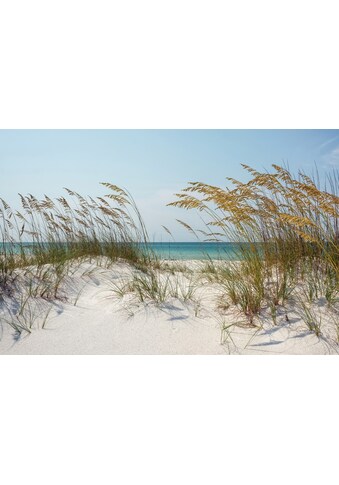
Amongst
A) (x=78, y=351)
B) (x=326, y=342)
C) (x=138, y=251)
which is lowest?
(x=326, y=342)

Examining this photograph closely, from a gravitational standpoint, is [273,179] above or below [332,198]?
above

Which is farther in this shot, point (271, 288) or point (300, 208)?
point (300, 208)

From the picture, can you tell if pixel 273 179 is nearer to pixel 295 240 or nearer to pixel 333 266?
pixel 295 240

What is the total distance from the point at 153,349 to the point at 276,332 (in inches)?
29.2

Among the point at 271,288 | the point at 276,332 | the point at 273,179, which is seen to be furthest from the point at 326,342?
the point at 273,179

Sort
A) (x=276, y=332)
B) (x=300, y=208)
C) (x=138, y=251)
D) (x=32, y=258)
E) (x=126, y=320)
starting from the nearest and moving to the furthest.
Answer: (x=276, y=332) < (x=126, y=320) < (x=300, y=208) < (x=32, y=258) < (x=138, y=251)

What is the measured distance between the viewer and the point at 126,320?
85.4 inches

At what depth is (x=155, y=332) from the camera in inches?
79.7

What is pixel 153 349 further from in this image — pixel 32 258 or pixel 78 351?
pixel 32 258

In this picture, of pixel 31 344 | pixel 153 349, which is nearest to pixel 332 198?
pixel 153 349

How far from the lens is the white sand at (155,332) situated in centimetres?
Answer: 186

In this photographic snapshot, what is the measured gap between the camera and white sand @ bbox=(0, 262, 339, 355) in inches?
73.3

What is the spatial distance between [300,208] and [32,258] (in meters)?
2.45

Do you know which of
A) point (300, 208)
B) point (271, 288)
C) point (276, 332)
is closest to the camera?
point (276, 332)
